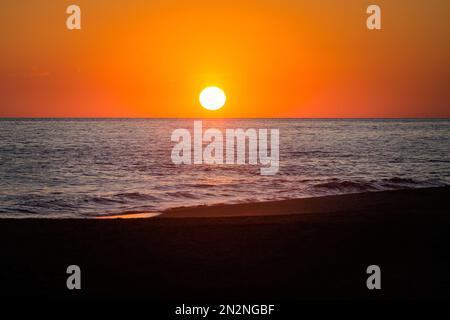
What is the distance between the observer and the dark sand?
8.71m

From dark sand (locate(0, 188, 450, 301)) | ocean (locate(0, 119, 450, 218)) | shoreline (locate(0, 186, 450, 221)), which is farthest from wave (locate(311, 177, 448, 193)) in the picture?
dark sand (locate(0, 188, 450, 301))

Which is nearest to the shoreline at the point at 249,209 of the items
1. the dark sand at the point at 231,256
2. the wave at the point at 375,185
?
the dark sand at the point at 231,256

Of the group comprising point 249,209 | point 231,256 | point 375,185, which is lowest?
point 375,185

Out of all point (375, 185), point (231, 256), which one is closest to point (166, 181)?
point (375, 185)

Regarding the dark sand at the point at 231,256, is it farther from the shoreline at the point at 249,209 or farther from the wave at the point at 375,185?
the wave at the point at 375,185

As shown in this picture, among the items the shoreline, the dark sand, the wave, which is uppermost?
the dark sand

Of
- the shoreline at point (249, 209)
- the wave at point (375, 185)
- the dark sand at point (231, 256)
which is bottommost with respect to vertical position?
the wave at point (375, 185)

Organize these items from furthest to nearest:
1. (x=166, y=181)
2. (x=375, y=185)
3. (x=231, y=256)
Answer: (x=166, y=181)
(x=375, y=185)
(x=231, y=256)

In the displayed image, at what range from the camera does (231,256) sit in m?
10.5

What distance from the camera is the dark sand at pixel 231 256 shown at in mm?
8711

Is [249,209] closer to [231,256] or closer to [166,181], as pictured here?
[231,256]

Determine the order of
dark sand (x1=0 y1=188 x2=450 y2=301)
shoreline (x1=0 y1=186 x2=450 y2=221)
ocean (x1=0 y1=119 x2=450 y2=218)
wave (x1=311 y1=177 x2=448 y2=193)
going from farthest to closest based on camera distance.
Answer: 1. wave (x1=311 y1=177 x2=448 y2=193)
2. ocean (x1=0 y1=119 x2=450 y2=218)
3. shoreline (x1=0 y1=186 x2=450 y2=221)
4. dark sand (x1=0 y1=188 x2=450 y2=301)

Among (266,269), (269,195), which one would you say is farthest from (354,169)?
(266,269)

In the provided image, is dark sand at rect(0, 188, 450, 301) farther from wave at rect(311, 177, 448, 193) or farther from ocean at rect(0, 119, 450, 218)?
wave at rect(311, 177, 448, 193)
